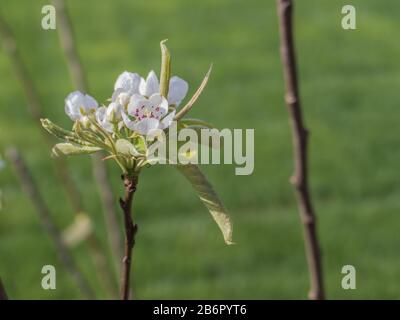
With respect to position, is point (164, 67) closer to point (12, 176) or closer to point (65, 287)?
point (65, 287)

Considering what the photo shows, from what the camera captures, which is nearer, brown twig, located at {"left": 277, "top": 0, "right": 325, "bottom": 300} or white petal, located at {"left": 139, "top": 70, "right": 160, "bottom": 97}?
white petal, located at {"left": 139, "top": 70, "right": 160, "bottom": 97}

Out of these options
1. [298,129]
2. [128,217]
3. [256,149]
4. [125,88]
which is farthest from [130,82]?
[256,149]

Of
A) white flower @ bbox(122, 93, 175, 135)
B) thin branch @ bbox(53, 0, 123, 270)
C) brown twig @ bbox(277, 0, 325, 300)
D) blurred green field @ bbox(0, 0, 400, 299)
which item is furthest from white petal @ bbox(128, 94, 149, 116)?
blurred green field @ bbox(0, 0, 400, 299)

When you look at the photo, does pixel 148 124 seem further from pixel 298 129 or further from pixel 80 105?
pixel 298 129

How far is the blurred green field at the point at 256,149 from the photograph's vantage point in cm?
266

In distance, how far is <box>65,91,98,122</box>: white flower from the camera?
664 millimetres

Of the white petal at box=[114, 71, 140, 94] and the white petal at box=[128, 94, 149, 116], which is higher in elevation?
the white petal at box=[114, 71, 140, 94]

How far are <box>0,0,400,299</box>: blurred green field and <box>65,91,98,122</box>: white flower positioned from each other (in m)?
1.47

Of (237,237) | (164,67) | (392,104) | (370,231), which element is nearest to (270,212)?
(237,237)

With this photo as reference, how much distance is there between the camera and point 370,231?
281 centimetres

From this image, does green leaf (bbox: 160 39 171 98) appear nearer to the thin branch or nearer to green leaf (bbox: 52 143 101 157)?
green leaf (bbox: 52 143 101 157)

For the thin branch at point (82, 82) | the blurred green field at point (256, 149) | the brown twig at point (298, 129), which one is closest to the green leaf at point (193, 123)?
the brown twig at point (298, 129)

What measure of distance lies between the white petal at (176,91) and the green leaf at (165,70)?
0.02 meters

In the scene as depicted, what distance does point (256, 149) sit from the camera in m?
3.20
